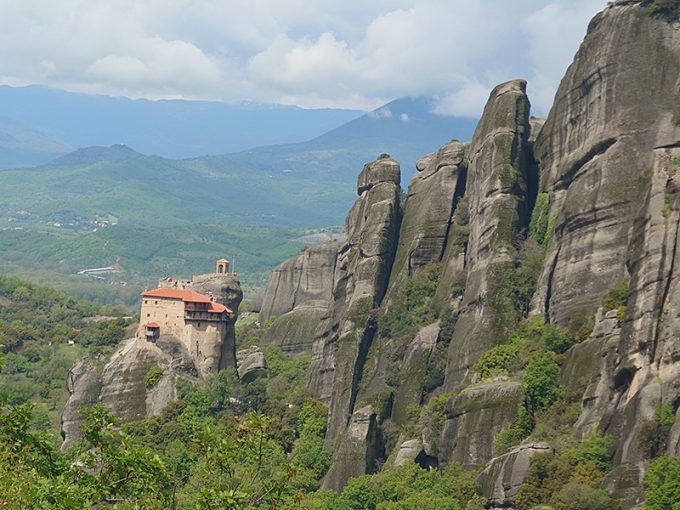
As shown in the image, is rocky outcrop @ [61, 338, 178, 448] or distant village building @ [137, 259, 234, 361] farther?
distant village building @ [137, 259, 234, 361]

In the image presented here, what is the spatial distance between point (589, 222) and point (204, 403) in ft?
88.6

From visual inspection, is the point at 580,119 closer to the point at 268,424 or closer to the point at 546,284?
the point at 546,284

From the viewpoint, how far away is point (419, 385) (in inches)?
2992

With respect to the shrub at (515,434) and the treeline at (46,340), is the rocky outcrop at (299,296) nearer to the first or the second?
the treeline at (46,340)

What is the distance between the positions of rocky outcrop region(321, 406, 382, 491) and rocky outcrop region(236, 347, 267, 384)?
19795mm

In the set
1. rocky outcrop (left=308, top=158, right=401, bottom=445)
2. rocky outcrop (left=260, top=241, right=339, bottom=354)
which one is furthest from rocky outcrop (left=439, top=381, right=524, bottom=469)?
rocky outcrop (left=260, top=241, right=339, bottom=354)

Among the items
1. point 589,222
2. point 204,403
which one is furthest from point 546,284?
point 204,403

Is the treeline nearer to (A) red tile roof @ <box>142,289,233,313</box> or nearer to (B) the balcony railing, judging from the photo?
(A) red tile roof @ <box>142,289,233,313</box>

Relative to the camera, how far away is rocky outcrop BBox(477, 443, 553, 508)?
5681 centimetres

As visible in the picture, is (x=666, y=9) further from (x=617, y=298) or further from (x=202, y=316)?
(x=202, y=316)

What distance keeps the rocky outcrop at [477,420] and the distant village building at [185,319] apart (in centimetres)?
2480

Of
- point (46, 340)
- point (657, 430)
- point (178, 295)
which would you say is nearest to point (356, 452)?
point (178, 295)

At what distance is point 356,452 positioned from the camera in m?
72.9

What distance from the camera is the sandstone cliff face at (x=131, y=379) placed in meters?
86.4
